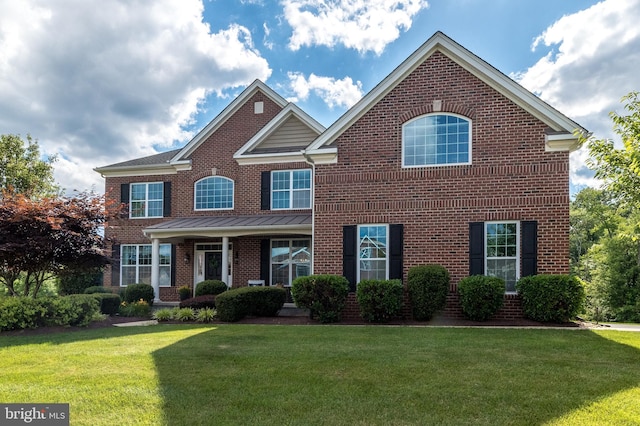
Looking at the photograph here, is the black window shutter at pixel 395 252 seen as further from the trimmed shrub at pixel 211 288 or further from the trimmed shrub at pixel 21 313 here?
the trimmed shrub at pixel 21 313

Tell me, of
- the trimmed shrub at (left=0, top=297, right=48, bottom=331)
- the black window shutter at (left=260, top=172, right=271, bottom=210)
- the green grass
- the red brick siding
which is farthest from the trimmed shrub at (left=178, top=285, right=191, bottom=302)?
the green grass

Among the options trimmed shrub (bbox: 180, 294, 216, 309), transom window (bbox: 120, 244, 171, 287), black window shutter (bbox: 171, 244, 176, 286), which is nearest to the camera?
trimmed shrub (bbox: 180, 294, 216, 309)

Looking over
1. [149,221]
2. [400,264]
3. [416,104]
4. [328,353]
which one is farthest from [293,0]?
[149,221]

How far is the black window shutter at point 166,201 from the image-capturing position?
19.6 m

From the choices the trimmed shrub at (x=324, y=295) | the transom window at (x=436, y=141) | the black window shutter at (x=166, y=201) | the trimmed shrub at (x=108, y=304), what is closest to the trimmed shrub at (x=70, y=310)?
the trimmed shrub at (x=108, y=304)

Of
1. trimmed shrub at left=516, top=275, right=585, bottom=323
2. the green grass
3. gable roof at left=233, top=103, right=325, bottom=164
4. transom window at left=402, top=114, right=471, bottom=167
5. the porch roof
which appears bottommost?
the green grass

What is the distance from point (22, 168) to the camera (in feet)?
Result: 82.9

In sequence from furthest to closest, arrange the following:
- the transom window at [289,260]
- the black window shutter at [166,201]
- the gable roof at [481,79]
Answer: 1. the black window shutter at [166,201]
2. the transom window at [289,260]
3. the gable roof at [481,79]

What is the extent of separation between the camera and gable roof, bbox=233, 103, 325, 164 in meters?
17.6

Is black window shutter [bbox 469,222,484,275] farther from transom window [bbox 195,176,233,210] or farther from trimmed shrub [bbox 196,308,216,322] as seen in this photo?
transom window [bbox 195,176,233,210]

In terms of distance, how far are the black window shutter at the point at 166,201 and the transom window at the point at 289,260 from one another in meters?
5.58

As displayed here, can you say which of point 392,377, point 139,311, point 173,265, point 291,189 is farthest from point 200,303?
point 392,377

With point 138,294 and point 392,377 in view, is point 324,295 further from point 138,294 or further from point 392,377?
point 138,294

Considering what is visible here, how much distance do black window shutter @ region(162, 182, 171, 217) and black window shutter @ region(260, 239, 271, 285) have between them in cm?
522
